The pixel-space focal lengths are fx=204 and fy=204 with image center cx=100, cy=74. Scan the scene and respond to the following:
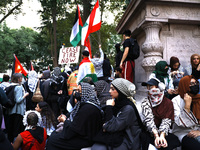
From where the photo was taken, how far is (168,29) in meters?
5.88

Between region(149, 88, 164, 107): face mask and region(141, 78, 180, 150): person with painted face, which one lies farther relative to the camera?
region(149, 88, 164, 107): face mask

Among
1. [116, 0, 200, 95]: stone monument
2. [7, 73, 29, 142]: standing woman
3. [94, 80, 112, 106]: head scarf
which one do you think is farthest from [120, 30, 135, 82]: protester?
[7, 73, 29, 142]: standing woman

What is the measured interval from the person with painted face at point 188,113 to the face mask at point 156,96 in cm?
37

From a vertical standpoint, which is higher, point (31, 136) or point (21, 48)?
point (21, 48)

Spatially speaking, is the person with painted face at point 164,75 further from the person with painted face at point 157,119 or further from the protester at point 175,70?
the person with painted face at point 157,119

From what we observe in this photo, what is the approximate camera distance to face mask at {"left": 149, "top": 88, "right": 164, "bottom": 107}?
321cm

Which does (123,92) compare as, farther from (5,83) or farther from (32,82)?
(5,83)

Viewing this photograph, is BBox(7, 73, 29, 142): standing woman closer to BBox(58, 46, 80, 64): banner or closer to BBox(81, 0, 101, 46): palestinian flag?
BBox(81, 0, 101, 46): palestinian flag

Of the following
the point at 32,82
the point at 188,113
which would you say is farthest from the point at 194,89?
the point at 32,82

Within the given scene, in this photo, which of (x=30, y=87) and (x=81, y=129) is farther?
(x=30, y=87)

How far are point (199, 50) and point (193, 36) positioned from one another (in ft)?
1.45

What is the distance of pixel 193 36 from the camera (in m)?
5.89

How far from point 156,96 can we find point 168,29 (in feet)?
10.8

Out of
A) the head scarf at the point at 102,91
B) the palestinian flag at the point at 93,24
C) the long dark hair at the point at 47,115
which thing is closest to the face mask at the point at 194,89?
the head scarf at the point at 102,91
